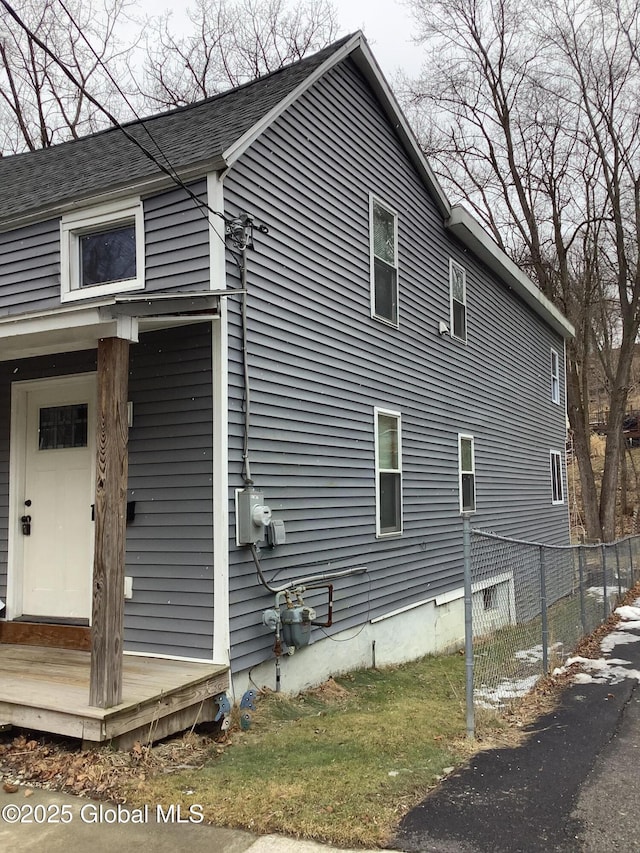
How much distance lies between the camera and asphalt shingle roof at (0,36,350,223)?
248 inches

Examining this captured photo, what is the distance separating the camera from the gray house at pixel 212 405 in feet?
16.8

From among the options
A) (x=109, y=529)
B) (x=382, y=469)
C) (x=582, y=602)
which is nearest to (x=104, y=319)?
(x=109, y=529)

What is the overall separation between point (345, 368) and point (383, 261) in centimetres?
183

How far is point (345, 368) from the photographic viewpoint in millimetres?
7805

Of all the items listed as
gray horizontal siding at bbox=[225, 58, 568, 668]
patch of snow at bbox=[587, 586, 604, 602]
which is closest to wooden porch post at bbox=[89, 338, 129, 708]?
gray horizontal siding at bbox=[225, 58, 568, 668]

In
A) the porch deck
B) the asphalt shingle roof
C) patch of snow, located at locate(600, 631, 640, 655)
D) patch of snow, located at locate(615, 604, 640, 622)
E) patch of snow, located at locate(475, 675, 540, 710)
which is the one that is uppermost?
the asphalt shingle roof

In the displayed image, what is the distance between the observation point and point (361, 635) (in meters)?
7.69

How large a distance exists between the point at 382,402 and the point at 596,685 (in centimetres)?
377

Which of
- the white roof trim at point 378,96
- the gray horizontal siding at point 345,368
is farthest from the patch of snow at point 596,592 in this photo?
the white roof trim at point 378,96

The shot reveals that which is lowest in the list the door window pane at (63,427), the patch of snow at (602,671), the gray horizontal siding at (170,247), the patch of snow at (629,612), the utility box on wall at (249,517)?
the patch of snow at (629,612)

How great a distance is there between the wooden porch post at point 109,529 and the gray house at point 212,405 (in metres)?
0.01

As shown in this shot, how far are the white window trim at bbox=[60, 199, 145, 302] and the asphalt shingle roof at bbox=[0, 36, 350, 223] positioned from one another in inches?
6.7

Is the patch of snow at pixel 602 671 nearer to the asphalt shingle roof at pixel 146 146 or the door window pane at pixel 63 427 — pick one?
the door window pane at pixel 63 427

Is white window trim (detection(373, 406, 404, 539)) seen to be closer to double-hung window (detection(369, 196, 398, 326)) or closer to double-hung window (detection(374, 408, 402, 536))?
double-hung window (detection(374, 408, 402, 536))
